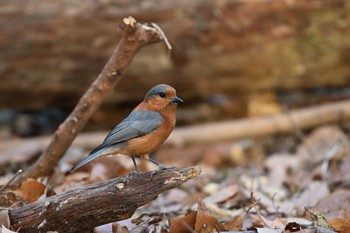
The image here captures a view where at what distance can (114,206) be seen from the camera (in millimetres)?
3443

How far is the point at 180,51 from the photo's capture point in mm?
7094

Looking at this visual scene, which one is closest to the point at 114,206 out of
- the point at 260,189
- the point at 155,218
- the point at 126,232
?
the point at 126,232

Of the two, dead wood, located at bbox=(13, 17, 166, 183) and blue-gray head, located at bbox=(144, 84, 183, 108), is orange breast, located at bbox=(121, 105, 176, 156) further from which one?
dead wood, located at bbox=(13, 17, 166, 183)

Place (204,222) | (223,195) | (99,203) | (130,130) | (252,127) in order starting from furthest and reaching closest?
1. (252,127)
2. (223,195)
3. (130,130)
4. (204,222)
5. (99,203)

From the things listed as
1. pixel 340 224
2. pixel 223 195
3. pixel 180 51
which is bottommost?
pixel 340 224

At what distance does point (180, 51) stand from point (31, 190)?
3309 mm

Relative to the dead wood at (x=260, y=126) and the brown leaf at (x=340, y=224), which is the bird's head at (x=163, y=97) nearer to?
the brown leaf at (x=340, y=224)

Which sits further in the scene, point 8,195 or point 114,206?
point 8,195

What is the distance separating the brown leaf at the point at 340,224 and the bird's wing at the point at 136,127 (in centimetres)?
117

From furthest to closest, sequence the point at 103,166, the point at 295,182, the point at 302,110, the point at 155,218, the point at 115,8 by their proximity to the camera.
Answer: the point at 302,110, the point at 115,8, the point at 295,182, the point at 103,166, the point at 155,218

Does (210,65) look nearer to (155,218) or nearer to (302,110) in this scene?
(302,110)

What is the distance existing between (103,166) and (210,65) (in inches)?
98.3

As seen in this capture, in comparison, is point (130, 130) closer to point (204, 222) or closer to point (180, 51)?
point (204, 222)

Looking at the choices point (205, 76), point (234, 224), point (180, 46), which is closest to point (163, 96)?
point (234, 224)
